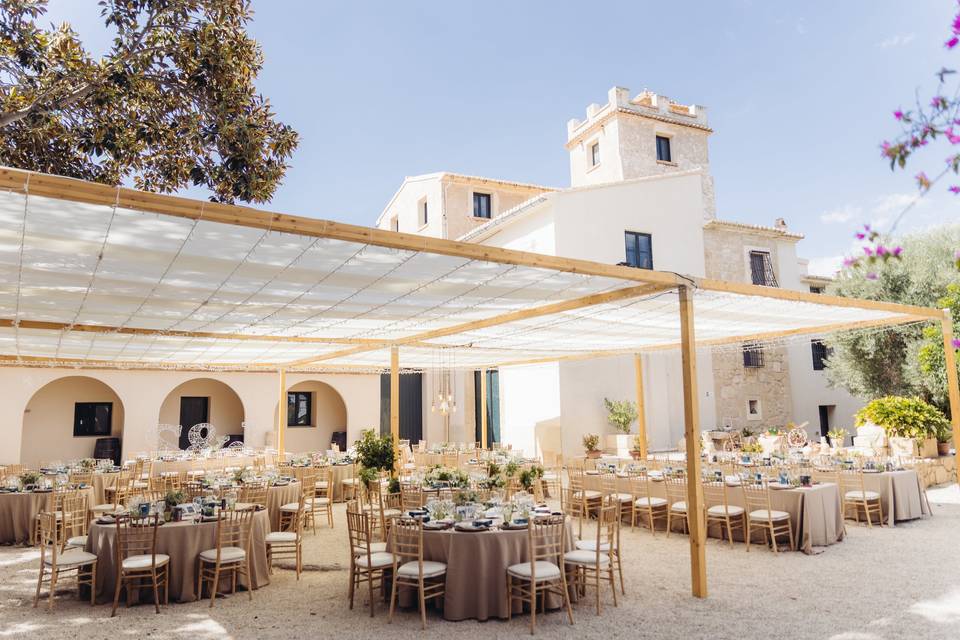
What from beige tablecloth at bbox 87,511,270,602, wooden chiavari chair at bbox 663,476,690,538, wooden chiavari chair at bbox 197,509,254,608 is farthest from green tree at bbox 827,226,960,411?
beige tablecloth at bbox 87,511,270,602

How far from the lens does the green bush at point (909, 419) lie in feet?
41.9

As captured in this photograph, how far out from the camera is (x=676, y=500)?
8945 millimetres

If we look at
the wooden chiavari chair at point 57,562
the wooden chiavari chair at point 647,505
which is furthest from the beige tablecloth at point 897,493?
the wooden chiavari chair at point 57,562

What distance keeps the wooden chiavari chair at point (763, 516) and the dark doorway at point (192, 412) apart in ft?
48.5

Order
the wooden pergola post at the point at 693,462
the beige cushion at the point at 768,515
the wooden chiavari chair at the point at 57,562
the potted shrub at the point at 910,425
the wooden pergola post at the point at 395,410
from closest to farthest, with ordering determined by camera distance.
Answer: the wooden chiavari chair at the point at 57,562, the wooden pergola post at the point at 693,462, the beige cushion at the point at 768,515, the wooden pergola post at the point at 395,410, the potted shrub at the point at 910,425

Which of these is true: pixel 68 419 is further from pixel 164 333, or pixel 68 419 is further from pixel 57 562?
pixel 57 562

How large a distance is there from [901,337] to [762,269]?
14.6ft

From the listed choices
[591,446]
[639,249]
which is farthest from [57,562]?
[639,249]

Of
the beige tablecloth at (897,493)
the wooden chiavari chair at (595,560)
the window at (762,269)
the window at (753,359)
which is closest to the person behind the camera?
the wooden chiavari chair at (595,560)

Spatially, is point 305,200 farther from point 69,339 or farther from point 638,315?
point 638,315

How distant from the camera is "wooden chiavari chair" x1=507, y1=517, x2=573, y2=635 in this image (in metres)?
5.15

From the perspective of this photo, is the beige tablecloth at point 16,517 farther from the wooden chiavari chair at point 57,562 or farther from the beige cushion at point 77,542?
the wooden chiavari chair at point 57,562

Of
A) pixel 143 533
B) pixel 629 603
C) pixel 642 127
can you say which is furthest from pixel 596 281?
pixel 642 127

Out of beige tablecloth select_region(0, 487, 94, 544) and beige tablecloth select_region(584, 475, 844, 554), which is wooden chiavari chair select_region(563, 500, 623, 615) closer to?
beige tablecloth select_region(584, 475, 844, 554)
